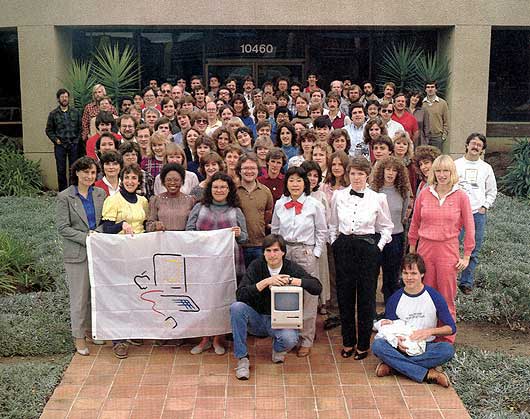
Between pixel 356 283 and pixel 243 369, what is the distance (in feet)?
4.23

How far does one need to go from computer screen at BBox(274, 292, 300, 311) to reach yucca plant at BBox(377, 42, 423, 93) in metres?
9.80

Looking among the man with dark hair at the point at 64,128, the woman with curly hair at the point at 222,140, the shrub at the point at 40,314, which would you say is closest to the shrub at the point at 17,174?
the man with dark hair at the point at 64,128

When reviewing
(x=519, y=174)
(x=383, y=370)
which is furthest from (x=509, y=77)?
(x=383, y=370)

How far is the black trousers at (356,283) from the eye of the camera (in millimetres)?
6914

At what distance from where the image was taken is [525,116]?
55.9 feet

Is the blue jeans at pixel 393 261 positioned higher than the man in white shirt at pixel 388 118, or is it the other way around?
the man in white shirt at pixel 388 118

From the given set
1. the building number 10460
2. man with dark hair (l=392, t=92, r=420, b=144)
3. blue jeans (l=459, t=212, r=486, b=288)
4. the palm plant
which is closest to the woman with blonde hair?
blue jeans (l=459, t=212, r=486, b=288)

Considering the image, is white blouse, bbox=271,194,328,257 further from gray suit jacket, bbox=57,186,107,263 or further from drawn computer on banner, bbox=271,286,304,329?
gray suit jacket, bbox=57,186,107,263

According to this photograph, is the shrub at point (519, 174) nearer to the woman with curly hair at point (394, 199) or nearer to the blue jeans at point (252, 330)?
the woman with curly hair at point (394, 199)

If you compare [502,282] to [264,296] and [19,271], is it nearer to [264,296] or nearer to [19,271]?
[264,296]

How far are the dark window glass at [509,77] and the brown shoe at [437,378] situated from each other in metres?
11.5

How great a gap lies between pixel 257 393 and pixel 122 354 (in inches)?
58.4

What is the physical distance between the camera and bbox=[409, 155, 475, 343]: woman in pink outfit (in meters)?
7.08

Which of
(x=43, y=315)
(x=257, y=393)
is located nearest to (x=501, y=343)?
(x=257, y=393)
